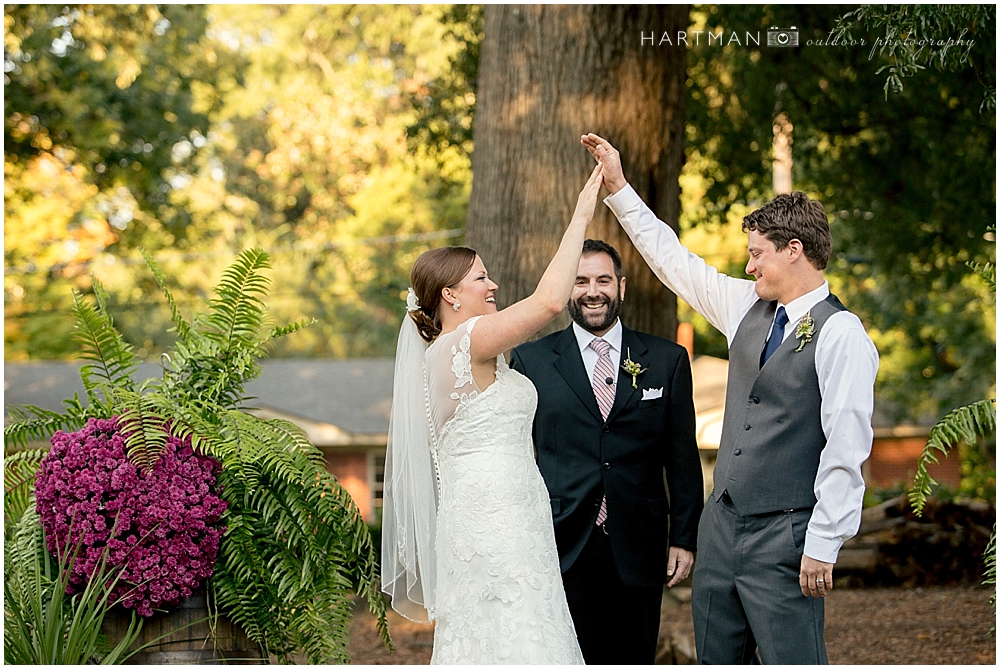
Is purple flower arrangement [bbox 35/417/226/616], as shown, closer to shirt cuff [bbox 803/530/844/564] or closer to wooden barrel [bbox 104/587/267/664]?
wooden barrel [bbox 104/587/267/664]

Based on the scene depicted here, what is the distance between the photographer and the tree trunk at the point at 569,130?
5.69 m

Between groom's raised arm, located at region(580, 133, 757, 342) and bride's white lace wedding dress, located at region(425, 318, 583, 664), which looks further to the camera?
groom's raised arm, located at region(580, 133, 757, 342)

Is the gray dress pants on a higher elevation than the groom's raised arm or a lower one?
lower

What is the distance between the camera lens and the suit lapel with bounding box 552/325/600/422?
13.7ft

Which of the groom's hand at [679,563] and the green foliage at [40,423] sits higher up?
the green foliage at [40,423]

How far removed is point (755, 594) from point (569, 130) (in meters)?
3.09

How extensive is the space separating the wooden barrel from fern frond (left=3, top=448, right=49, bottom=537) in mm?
826

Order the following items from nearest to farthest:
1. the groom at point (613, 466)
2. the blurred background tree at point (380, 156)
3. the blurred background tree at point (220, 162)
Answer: the groom at point (613, 466)
the blurred background tree at point (380, 156)
the blurred background tree at point (220, 162)

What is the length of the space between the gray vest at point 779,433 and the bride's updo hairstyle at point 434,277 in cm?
125

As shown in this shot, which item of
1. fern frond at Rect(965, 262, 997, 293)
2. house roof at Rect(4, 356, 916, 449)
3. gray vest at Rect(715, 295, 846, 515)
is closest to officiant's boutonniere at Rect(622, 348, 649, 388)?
gray vest at Rect(715, 295, 846, 515)

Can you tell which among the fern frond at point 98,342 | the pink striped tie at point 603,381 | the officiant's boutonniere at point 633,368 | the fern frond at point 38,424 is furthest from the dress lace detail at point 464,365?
the fern frond at point 38,424

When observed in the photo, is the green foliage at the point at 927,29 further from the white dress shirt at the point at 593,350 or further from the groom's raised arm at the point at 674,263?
the white dress shirt at the point at 593,350

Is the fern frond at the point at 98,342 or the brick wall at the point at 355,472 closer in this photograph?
the fern frond at the point at 98,342

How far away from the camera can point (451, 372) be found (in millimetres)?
3885
